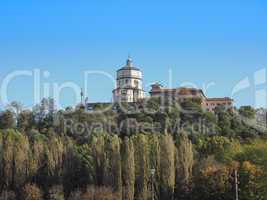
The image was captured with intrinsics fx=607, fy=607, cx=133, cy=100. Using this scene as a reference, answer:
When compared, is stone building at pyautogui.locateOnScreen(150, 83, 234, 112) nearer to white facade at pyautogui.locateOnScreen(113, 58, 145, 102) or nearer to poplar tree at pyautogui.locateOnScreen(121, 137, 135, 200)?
white facade at pyautogui.locateOnScreen(113, 58, 145, 102)

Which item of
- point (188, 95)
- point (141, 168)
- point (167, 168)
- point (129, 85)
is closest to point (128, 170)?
point (141, 168)

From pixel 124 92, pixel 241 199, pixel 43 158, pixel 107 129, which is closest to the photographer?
pixel 241 199

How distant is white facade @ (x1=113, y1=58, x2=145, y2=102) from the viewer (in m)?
78.5

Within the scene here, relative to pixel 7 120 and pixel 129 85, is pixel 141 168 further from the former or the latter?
pixel 129 85

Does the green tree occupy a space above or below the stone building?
below

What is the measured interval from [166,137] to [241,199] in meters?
6.92

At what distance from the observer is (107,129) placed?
53.4 m

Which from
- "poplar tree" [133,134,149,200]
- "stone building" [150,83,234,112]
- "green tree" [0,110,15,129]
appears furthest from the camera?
"stone building" [150,83,234,112]

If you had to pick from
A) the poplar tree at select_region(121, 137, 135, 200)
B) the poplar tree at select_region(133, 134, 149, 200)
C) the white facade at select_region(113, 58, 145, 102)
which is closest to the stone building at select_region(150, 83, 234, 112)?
the white facade at select_region(113, 58, 145, 102)

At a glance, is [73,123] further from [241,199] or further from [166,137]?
[241,199]

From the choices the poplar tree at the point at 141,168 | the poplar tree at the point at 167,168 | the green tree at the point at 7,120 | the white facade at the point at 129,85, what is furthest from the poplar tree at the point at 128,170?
the white facade at the point at 129,85

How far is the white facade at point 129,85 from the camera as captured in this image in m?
78.5

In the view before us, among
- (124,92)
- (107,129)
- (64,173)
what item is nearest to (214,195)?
(64,173)

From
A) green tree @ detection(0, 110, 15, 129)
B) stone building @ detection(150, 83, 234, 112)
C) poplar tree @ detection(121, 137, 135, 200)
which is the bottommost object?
poplar tree @ detection(121, 137, 135, 200)
